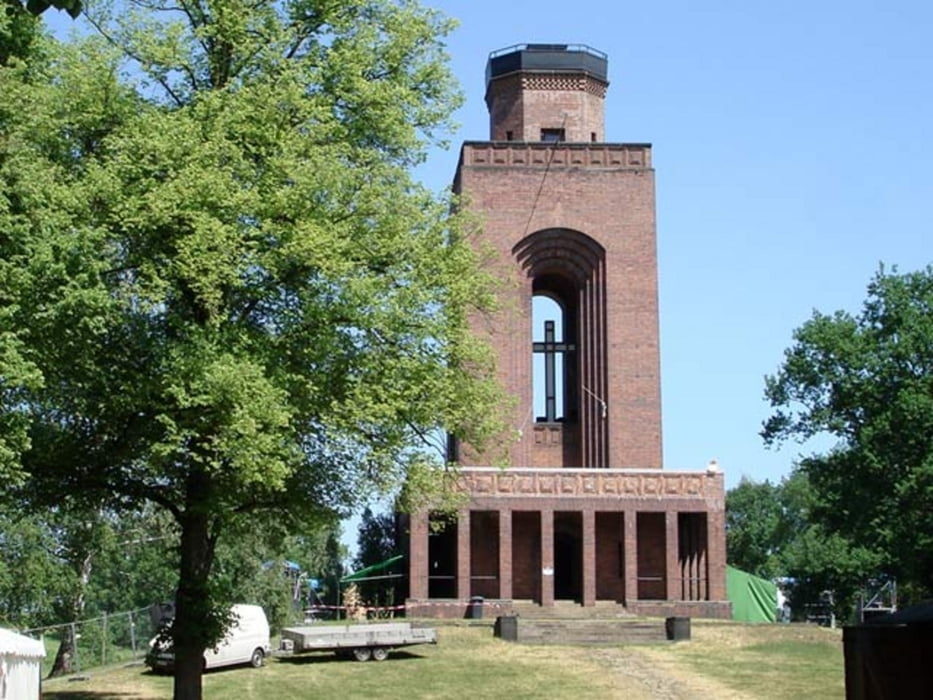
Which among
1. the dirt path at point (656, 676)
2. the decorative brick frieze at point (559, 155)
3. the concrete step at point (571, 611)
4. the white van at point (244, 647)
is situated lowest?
the dirt path at point (656, 676)

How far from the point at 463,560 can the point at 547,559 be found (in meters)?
2.45

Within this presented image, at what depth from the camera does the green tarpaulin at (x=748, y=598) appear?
4562 cm

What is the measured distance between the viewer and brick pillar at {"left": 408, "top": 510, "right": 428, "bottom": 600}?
130 ft

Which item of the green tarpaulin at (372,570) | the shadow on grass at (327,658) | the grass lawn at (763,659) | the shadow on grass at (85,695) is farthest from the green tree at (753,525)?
the shadow on grass at (85,695)

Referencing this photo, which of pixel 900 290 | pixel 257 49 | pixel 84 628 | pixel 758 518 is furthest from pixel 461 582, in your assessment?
pixel 758 518

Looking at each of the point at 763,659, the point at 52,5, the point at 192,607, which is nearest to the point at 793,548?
the point at 763,659

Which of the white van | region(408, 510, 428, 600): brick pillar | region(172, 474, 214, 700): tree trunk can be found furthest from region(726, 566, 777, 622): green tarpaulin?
region(172, 474, 214, 700): tree trunk

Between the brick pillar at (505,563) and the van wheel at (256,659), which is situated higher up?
the brick pillar at (505,563)

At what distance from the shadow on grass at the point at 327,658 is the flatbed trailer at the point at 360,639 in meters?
0.11

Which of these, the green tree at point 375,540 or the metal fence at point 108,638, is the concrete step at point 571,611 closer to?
the metal fence at point 108,638

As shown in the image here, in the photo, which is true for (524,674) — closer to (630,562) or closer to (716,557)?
(630,562)

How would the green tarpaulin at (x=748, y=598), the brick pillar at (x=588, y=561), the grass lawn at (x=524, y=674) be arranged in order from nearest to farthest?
the grass lawn at (x=524, y=674)
the brick pillar at (x=588, y=561)
the green tarpaulin at (x=748, y=598)

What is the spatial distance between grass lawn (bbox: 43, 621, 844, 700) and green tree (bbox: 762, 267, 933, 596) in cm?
1124

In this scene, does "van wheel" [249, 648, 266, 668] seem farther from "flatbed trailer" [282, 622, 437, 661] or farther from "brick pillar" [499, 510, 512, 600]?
"brick pillar" [499, 510, 512, 600]
